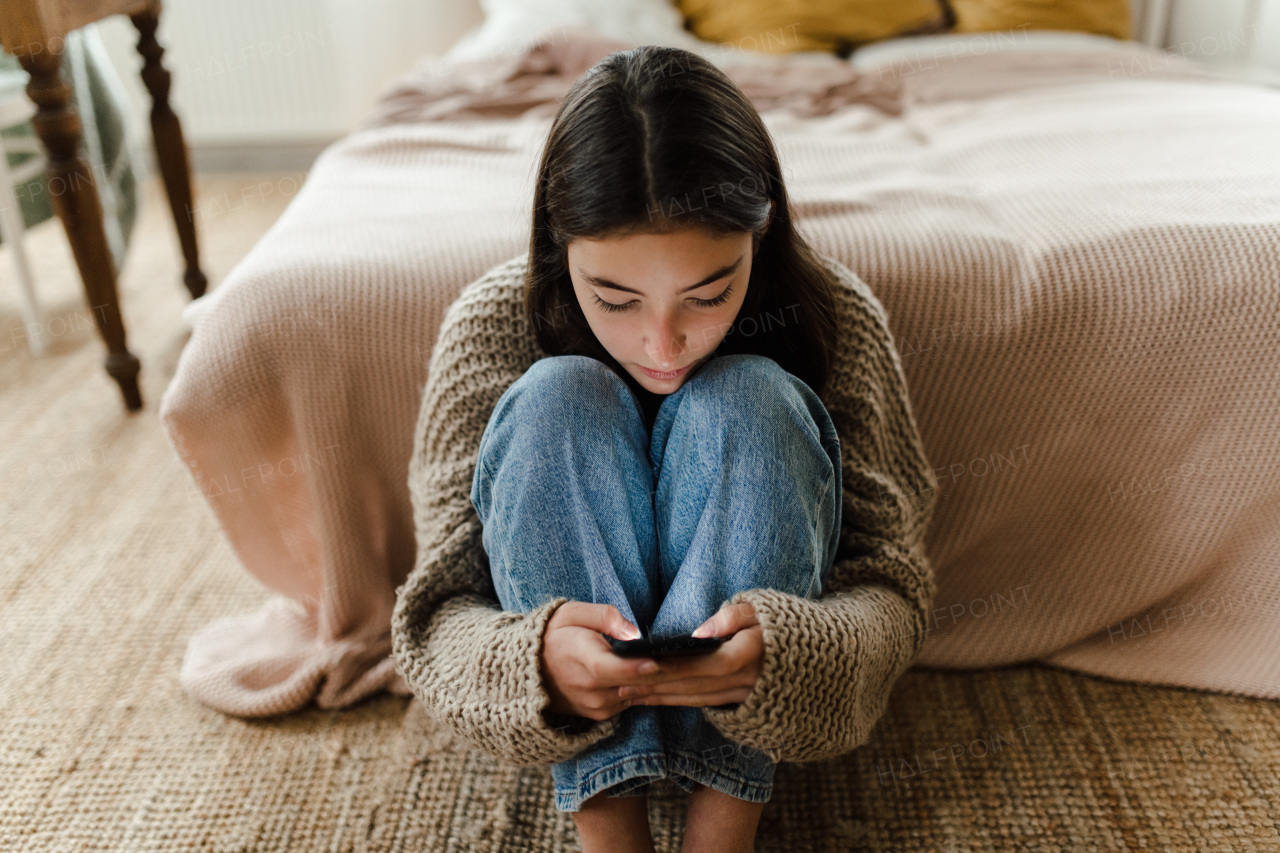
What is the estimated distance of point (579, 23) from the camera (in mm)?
1943

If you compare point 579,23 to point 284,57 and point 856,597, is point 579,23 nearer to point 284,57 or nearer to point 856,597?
point 284,57

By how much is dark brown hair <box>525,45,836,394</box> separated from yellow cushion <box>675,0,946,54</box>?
1435mm

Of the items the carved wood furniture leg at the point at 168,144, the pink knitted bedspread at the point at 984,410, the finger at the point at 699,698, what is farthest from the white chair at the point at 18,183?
the finger at the point at 699,698

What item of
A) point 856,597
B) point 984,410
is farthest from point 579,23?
point 856,597

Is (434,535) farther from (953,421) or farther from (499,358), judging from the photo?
(953,421)

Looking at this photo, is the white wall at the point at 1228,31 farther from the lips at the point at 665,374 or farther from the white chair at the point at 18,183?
the white chair at the point at 18,183

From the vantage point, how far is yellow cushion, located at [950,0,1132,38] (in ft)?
6.79

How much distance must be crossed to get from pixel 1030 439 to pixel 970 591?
0.19 meters

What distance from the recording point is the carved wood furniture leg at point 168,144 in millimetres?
1701

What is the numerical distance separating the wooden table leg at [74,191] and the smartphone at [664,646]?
1247mm

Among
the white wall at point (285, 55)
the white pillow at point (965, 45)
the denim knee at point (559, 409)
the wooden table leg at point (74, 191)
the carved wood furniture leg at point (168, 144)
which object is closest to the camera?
the denim knee at point (559, 409)

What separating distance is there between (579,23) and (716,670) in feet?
5.39

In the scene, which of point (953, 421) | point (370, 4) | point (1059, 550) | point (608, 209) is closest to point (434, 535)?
point (608, 209)

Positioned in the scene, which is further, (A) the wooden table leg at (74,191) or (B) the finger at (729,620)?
(A) the wooden table leg at (74,191)
